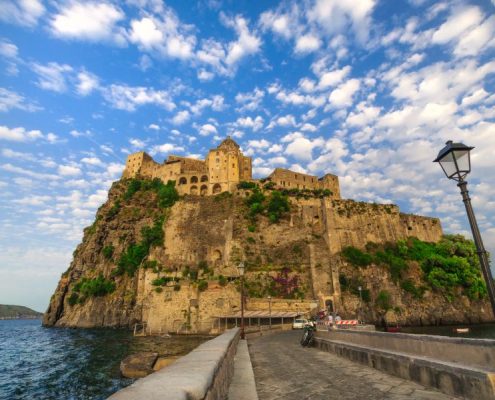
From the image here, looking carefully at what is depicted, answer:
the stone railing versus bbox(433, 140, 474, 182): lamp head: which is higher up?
bbox(433, 140, 474, 182): lamp head

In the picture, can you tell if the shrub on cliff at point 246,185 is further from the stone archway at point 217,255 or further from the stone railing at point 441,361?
the stone railing at point 441,361

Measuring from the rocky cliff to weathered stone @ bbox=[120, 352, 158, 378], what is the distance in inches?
725

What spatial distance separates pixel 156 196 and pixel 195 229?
1622cm

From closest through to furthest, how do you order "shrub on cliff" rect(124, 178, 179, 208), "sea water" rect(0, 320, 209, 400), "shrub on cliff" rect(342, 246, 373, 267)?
1. "sea water" rect(0, 320, 209, 400)
2. "shrub on cliff" rect(342, 246, 373, 267)
3. "shrub on cliff" rect(124, 178, 179, 208)

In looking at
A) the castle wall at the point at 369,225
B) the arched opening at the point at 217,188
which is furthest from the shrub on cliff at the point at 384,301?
the arched opening at the point at 217,188

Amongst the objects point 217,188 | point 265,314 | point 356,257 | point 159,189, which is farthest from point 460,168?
point 159,189

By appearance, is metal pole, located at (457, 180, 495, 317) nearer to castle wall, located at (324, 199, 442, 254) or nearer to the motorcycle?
the motorcycle

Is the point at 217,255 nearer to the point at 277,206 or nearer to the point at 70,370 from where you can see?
the point at 277,206

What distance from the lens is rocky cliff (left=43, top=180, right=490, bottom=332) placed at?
3981 centimetres

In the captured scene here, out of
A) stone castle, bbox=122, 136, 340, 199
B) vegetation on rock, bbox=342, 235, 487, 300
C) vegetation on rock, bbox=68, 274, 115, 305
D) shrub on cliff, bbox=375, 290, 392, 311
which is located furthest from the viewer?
stone castle, bbox=122, 136, 340, 199

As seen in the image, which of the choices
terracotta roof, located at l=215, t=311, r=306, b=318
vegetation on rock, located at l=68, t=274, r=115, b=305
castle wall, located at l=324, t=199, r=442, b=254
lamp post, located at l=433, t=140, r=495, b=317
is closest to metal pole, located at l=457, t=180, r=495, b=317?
lamp post, located at l=433, t=140, r=495, b=317

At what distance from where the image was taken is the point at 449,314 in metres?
48.4

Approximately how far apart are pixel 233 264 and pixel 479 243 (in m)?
41.4

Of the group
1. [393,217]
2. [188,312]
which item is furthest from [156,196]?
[393,217]
